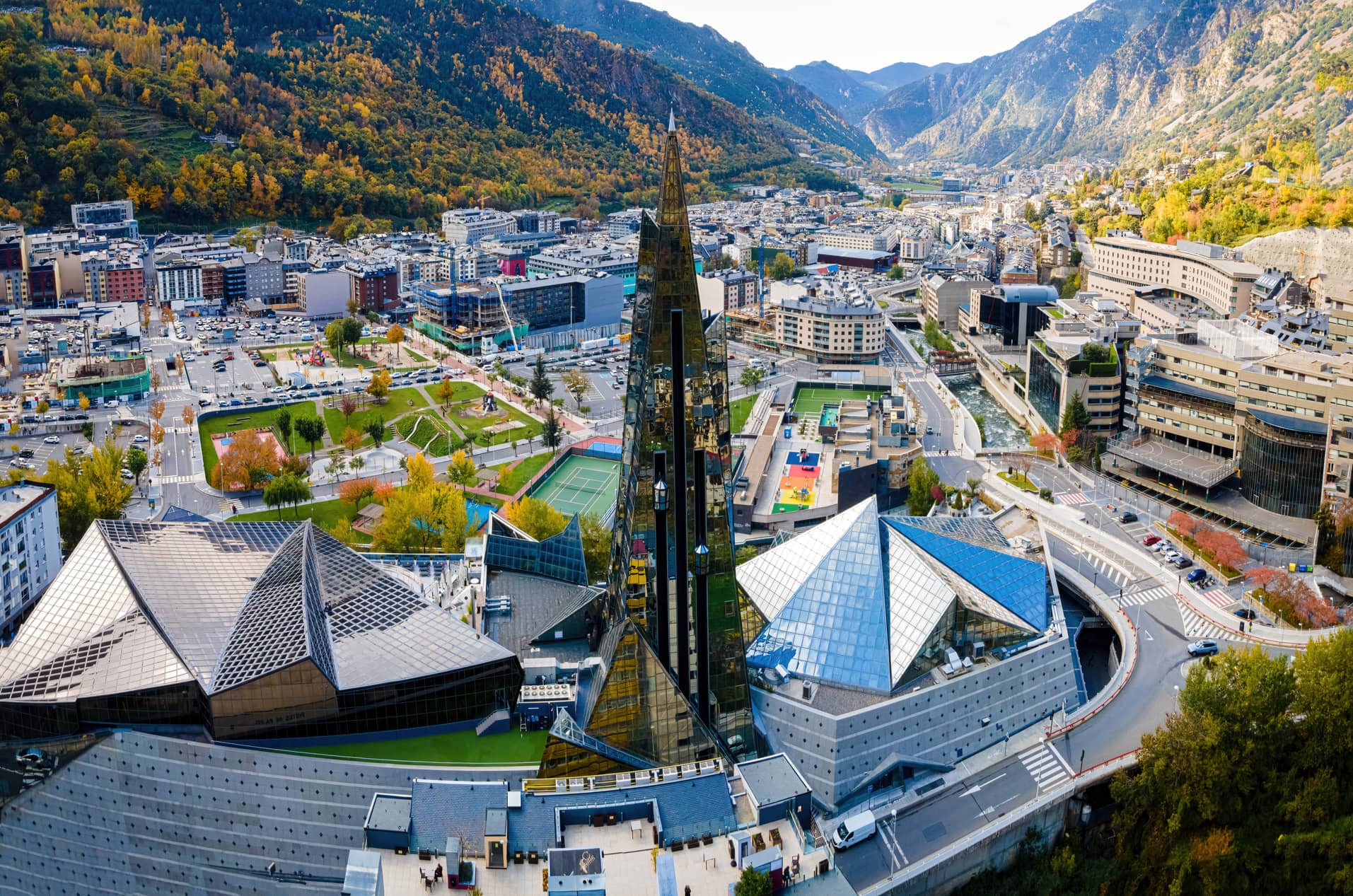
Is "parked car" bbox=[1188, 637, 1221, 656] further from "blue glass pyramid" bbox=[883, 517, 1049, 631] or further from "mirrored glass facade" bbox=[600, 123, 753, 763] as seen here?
"mirrored glass facade" bbox=[600, 123, 753, 763]

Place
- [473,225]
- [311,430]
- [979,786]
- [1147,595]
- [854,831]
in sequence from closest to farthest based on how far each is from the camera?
[854,831], [979,786], [1147,595], [311,430], [473,225]

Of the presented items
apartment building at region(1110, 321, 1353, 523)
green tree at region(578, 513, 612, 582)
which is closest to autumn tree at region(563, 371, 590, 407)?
green tree at region(578, 513, 612, 582)

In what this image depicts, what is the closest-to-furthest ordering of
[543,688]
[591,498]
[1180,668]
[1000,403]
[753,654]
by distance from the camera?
[543,688], [753,654], [1180,668], [591,498], [1000,403]

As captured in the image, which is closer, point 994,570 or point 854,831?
point 854,831

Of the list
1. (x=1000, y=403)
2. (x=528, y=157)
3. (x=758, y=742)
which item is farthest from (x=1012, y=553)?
(x=528, y=157)

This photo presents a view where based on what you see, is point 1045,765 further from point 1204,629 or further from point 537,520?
point 537,520

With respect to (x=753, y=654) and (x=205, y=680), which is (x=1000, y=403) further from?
(x=205, y=680)

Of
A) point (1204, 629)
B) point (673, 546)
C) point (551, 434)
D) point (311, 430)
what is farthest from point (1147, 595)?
point (311, 430)
